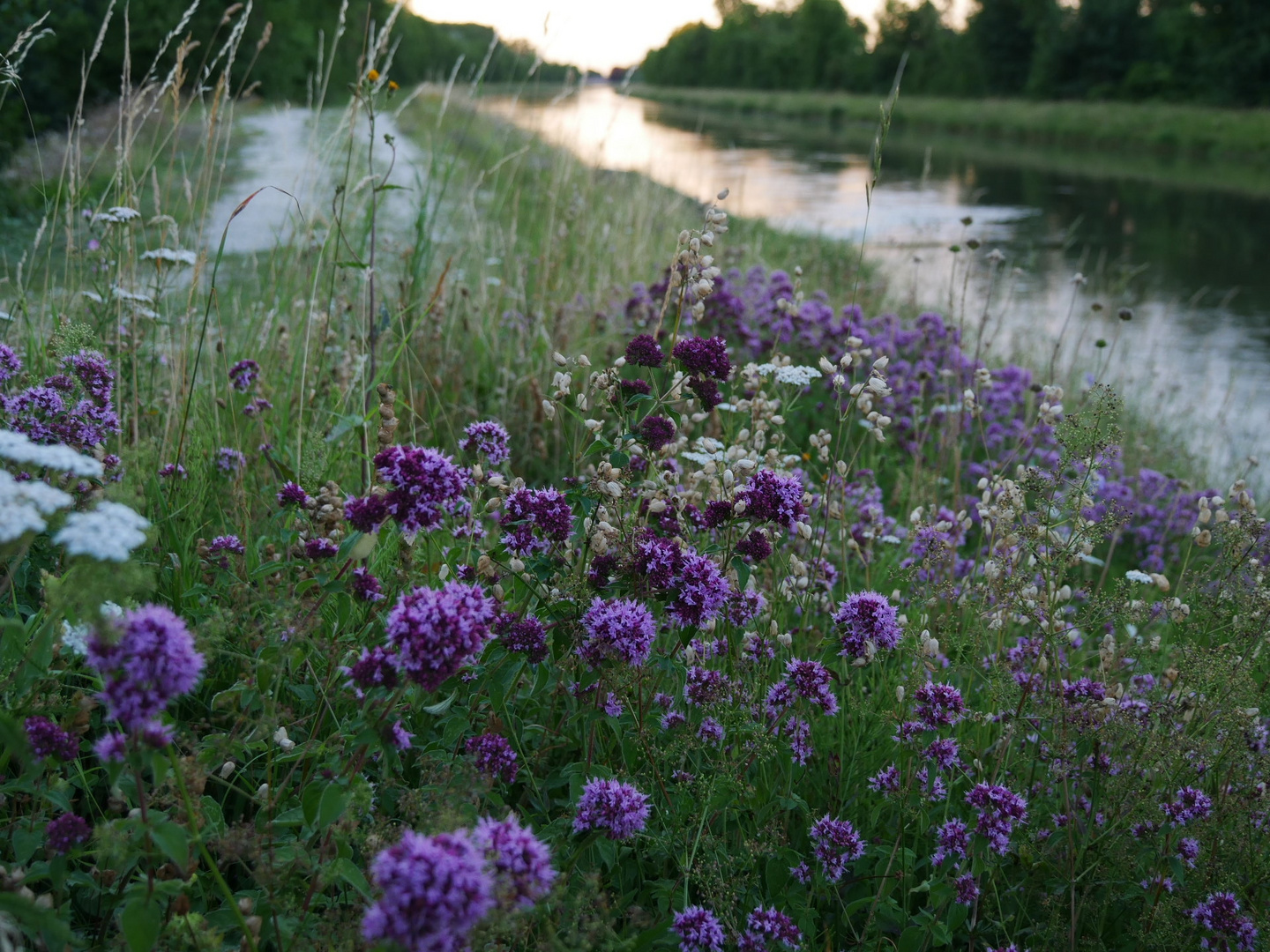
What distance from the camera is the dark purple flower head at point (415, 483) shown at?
4.73ft

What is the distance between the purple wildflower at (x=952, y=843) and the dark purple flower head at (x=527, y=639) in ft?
3.00

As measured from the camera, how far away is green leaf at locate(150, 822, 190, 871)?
113 centimetres

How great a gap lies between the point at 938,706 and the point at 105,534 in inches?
61.0

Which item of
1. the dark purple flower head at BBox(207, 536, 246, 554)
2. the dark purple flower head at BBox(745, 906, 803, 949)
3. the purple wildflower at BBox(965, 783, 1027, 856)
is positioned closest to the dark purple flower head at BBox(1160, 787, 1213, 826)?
the purple wildflower at BBox(965, 783, 1027, 856)

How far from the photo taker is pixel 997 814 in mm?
1797

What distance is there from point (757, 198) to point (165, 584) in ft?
57.4

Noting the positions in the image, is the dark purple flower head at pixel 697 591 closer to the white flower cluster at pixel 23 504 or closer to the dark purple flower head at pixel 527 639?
the dark purple flower head at pixel 527 639

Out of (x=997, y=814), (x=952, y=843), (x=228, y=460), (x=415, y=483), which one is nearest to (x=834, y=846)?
(x=952, y=843)

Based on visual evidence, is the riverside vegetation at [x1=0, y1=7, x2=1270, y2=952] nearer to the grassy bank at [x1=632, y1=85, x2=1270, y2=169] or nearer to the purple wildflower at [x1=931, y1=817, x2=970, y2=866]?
the purple wildflower at [x1=931, y1=817, x2=970, y2=866]

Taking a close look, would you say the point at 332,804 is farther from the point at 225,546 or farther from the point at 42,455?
the point at 225,546

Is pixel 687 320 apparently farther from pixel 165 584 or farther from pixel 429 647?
pixel 429 647

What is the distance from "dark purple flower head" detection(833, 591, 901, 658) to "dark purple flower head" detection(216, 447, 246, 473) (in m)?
1.76

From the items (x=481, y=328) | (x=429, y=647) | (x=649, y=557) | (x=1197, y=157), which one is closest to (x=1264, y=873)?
(x=649, y=557)

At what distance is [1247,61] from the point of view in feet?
129
